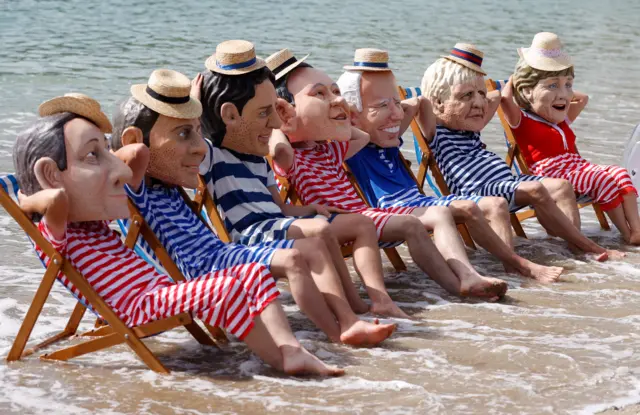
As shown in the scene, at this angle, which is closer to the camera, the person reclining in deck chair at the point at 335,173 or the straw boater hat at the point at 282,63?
the person reclining in deck chair at the point at 335,173

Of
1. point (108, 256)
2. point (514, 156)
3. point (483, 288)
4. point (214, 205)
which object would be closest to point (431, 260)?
point (483, 288)

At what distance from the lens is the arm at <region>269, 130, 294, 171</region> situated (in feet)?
17.6

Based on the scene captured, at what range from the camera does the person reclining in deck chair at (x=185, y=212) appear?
15.1 ft

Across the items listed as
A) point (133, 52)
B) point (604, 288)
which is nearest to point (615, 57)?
point (133, 52)

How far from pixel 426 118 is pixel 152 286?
2722 mm

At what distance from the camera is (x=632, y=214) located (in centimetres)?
704

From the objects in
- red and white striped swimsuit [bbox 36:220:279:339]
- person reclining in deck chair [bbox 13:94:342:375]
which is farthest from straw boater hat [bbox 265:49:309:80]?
red and white striped swimsuit [bbox 36:220:279:339]

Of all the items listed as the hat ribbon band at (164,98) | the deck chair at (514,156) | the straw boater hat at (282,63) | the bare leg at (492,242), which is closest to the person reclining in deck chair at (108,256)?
the hat ribbon band at (164,98)

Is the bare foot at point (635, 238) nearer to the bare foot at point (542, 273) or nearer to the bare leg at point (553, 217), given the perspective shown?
the bare leg at point (553, 217)

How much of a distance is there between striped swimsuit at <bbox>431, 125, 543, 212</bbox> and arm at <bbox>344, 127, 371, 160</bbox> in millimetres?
831

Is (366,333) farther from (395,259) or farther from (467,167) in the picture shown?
Answer: (467,167)

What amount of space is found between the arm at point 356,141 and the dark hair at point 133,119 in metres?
1.58

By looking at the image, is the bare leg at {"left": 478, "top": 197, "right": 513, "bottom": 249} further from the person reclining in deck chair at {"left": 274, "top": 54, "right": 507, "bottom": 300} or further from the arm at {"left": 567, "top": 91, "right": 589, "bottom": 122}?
the arm at {"left": 567, "top": 91, "right": 589, "bottom": 122}

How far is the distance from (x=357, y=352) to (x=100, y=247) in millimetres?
1151
